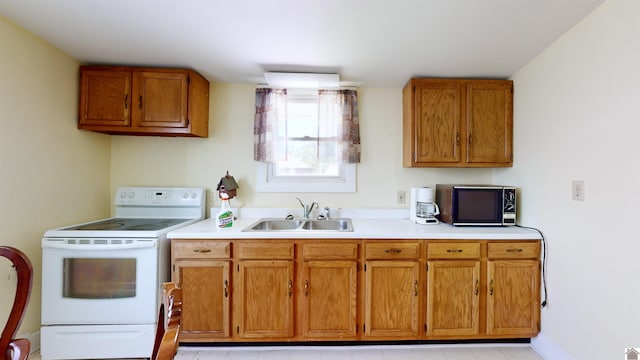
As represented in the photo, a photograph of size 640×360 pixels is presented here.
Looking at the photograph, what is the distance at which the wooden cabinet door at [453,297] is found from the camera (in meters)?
1.95

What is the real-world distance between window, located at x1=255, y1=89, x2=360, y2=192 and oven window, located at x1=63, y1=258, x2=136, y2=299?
118 centimetres

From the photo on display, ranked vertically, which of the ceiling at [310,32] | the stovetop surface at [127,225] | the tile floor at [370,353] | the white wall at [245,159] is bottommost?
the tile floor at [370,353]

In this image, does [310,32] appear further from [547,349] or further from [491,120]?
[547,349]

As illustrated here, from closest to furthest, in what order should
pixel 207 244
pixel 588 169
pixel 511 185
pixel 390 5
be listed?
pixel 390 5
pixel 588 169
pixel 207 244
pixel 511 185

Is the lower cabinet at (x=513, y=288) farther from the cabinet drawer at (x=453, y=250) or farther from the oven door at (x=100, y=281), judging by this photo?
the oven door at (x=100, y=281)

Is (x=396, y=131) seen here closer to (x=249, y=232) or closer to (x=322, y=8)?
(x=322, y=8)

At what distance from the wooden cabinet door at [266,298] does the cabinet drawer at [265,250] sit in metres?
0.04

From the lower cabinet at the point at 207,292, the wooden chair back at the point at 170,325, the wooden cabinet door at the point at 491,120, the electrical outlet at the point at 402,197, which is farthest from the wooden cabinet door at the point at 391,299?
the wooden chair back at the point at 170,325

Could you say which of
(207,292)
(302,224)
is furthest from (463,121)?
(207,292)

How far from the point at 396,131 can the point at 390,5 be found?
128cm

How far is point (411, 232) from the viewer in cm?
197

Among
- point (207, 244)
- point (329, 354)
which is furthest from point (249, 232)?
point (329, 354)

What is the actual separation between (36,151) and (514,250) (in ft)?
11.0

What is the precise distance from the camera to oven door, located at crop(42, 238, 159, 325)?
1758 millimetres
